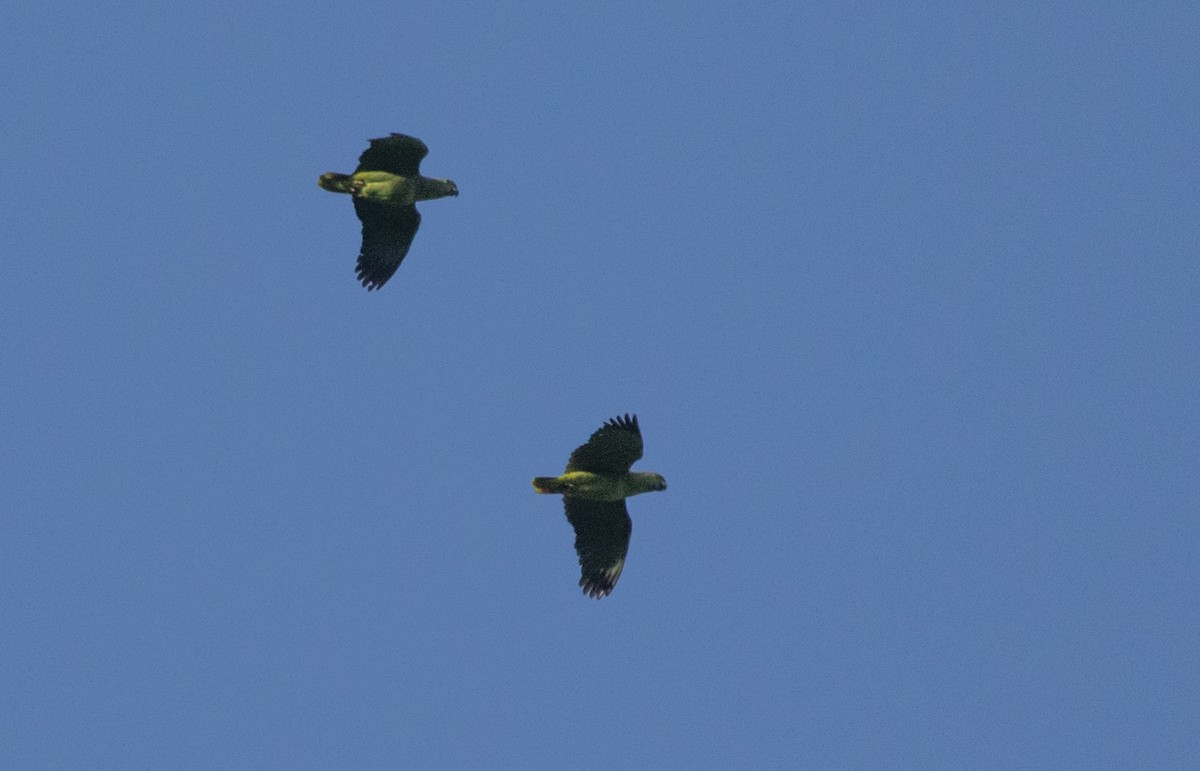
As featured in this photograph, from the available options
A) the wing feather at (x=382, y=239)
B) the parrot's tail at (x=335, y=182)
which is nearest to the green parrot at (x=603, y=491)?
the wing feather at (x=382, y=239)

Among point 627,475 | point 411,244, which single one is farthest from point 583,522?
point 411,244

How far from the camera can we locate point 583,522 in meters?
33.8

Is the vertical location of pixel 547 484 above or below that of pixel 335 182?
below

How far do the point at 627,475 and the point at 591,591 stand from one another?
2.10 m

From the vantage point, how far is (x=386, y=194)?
35.8m

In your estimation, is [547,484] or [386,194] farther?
[386,194]

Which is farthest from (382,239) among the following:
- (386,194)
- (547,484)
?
(547,484)

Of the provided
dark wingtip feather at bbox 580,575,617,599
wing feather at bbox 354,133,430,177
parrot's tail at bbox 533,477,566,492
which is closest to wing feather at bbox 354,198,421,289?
wing feather at bbox 354,133,430,177

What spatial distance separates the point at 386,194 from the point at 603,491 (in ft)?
22.9

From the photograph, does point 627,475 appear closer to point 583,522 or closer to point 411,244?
point 583,522

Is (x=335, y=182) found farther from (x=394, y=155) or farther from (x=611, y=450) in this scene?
(x=611, y=450)

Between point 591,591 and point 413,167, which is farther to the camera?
point 413,167

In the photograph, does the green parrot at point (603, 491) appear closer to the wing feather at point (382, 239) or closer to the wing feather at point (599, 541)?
the wing feather at point (599, 541)

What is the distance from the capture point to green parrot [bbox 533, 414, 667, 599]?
33.2 m
